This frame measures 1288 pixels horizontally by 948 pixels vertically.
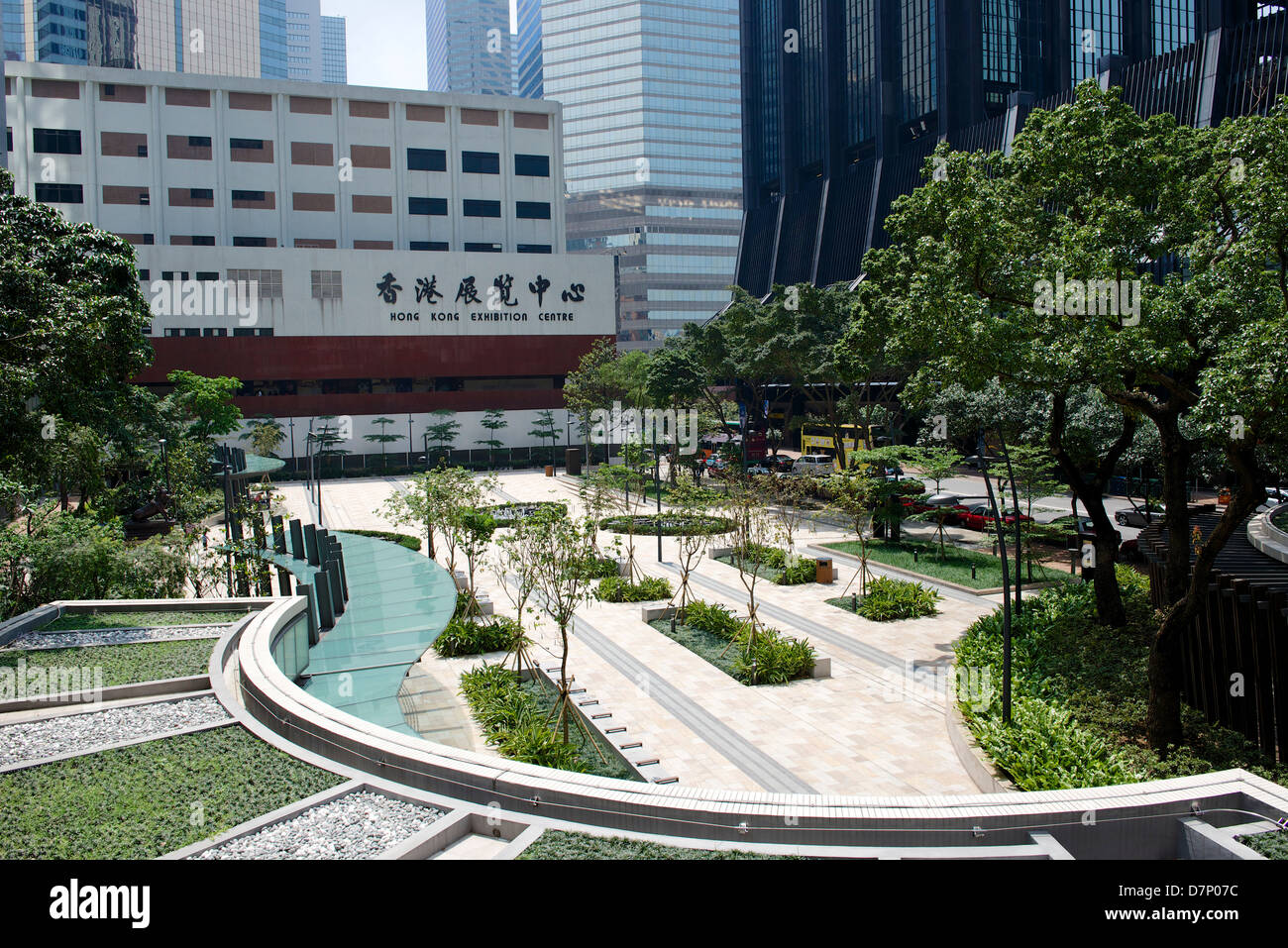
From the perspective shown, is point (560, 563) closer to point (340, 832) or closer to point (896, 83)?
point (340, 832)

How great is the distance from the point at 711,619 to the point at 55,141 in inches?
2178

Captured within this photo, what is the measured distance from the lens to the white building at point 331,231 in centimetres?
5475

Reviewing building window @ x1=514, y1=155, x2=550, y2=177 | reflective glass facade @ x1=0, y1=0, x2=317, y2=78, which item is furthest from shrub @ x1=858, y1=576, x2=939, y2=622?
reflective glass facade @ x1=0, y1=0, x2=317, y2=78

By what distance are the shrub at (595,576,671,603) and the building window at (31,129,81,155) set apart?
5086 cm

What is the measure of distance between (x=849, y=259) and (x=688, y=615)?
54715 millimetres

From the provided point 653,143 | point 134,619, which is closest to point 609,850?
point 134,619

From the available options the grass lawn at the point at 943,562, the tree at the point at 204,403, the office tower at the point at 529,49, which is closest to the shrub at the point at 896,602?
the grass lawn at the point at 943,562

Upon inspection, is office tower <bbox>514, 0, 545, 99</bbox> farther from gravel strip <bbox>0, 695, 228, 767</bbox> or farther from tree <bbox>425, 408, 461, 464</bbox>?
gravel strip <bbox>0, 695, 228, 767</bbox>

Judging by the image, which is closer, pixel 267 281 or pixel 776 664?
pixel 776 664

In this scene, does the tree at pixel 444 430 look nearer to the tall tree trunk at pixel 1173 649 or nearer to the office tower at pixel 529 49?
the tall tree trunk at pixel 1173 649

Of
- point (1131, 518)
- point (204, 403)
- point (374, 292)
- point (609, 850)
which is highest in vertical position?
point (374, 292)

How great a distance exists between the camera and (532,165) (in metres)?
63.6

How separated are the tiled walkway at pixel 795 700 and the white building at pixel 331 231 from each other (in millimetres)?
36579
